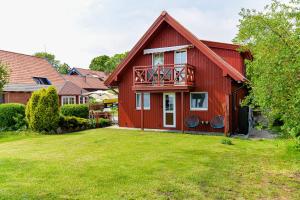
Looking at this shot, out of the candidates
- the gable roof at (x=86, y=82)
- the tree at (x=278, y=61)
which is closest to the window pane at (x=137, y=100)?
the tree at (x=278, y=61)

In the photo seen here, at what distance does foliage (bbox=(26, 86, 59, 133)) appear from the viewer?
15578 mm

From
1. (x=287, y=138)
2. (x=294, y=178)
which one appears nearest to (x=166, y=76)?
(x=287, y=138)

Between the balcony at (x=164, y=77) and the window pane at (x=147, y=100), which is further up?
the balcony at (x=164, y=77)

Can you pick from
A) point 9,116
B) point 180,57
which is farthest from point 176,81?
point 9,116

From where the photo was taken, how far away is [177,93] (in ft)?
53.3

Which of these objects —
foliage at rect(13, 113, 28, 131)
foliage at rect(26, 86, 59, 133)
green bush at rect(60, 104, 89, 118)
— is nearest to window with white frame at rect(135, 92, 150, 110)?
green bush at rect(60, 104, 89, 118)

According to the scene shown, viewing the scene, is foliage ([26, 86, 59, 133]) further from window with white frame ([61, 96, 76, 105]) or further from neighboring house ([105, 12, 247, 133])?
window with white frame ([61, 96, 76, 105])

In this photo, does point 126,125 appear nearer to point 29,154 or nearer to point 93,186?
point 29,154

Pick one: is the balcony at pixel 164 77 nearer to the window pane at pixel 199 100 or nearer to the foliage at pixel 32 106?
the window pane at pixel 199 100

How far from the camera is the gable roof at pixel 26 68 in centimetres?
2824

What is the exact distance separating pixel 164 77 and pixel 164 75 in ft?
0.46

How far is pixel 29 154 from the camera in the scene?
947 cm

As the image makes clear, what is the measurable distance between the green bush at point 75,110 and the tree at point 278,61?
1477cm

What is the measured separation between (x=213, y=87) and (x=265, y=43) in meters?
8.64
